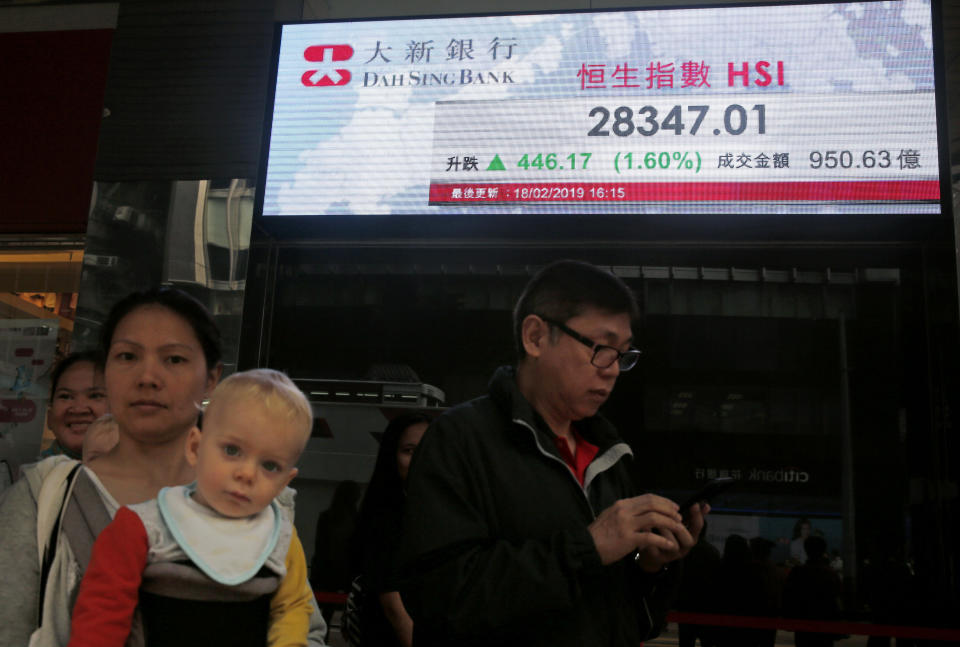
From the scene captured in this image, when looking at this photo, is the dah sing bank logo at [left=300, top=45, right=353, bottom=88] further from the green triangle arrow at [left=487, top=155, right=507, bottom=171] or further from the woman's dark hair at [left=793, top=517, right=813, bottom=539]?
the woman's dark hair at [left=793, top=517, right=813, bottom=539]

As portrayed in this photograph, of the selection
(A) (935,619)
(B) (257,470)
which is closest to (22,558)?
(B) (257,470)

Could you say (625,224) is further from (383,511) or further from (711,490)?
(711,490)

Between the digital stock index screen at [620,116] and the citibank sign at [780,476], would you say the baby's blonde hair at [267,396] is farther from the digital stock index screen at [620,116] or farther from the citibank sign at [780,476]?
the citibank sign at [780,476]

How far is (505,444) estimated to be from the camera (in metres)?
1.78

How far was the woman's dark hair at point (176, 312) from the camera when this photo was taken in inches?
67.3

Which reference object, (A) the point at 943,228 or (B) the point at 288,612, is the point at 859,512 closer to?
(A) the point at 943,228

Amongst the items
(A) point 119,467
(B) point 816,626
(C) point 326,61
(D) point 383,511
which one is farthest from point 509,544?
(C) point 326,61

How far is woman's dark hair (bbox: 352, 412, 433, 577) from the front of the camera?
113 inches

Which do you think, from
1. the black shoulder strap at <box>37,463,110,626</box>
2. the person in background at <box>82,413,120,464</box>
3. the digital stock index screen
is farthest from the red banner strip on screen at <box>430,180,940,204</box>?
the black shoulder strap at <box>37,463,110,626</box>

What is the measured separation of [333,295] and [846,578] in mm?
2740

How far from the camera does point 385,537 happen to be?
288 cm

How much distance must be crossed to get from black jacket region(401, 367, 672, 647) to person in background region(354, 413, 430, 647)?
0.79 m

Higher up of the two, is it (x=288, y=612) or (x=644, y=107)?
(x=644, y=107)

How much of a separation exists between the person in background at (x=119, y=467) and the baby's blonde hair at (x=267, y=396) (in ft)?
0.75
